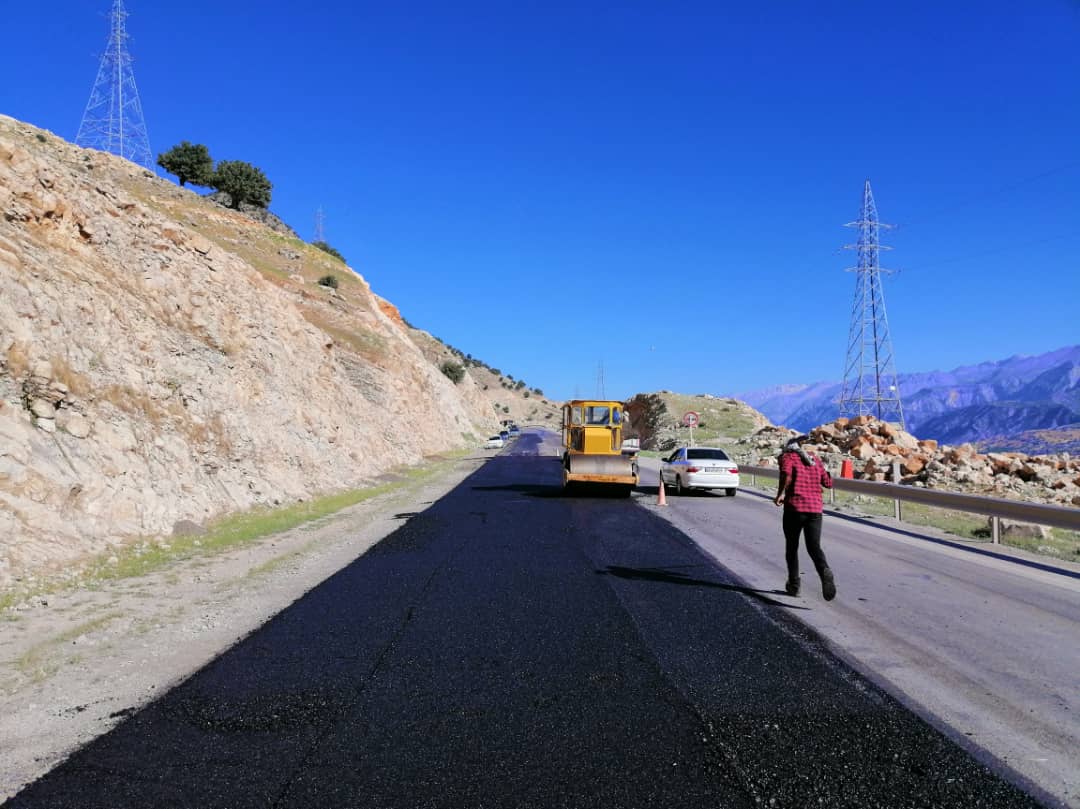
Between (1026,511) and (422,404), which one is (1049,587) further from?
(422,404)

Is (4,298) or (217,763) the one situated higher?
(4,298)

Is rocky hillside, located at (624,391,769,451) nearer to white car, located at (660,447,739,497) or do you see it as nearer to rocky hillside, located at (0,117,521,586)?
white car, located at (660,447,739,497)

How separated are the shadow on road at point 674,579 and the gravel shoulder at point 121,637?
4.05 metres

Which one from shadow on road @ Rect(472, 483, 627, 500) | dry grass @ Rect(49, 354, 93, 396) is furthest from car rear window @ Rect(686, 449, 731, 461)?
dry grass @ Rect(49, 354, 93, 396)

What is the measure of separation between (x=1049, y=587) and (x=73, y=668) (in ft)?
36.0

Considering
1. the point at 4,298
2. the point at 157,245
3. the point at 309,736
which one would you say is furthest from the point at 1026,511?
the point at 157,245

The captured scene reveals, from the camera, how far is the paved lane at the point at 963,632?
5031 millimetres

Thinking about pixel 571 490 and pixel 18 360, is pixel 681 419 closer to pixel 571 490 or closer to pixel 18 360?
pixel 571 490

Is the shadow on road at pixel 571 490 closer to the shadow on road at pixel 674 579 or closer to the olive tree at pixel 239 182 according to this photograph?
the shadow on road at pixel 674 579

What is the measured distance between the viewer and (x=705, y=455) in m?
25.4

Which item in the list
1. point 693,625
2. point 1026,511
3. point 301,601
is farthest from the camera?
point 1026,511

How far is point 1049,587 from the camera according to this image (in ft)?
32.4

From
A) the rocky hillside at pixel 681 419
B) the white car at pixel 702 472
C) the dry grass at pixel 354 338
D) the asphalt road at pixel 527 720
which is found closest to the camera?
the asphalt road at pixel 527 720

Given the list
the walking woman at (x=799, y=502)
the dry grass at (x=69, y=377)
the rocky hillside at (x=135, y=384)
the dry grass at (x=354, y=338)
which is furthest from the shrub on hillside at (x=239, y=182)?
the walking woman at (x=799, y=502)
